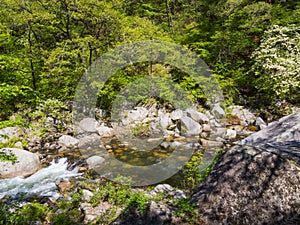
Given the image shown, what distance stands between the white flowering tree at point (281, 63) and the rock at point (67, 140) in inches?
343

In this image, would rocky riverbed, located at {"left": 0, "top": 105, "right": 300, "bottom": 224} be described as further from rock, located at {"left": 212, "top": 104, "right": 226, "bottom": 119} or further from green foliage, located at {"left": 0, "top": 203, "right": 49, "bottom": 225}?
green foliage, located at {"left": 0, "top": 203, "right": 49, "bottom": 225}

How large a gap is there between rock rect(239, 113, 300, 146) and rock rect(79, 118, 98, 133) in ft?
21.7

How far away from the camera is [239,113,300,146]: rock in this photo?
17.5 ft

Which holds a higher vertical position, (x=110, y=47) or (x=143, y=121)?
(x=110, y=47)

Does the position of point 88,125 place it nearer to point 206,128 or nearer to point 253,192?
point 206,128

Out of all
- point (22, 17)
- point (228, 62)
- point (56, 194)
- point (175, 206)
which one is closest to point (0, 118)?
point (22, 17)

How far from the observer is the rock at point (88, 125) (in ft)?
33.0

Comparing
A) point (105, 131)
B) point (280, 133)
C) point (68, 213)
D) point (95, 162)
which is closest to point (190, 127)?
point (105, 131)

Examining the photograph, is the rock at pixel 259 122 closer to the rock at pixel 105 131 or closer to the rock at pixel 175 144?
the rock at pixel 175 144

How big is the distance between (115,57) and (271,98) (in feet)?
26.6

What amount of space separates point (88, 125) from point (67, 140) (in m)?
1.36

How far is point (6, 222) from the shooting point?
358 cm

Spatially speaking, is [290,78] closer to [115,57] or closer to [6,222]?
[115,57]

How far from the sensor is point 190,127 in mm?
9516
